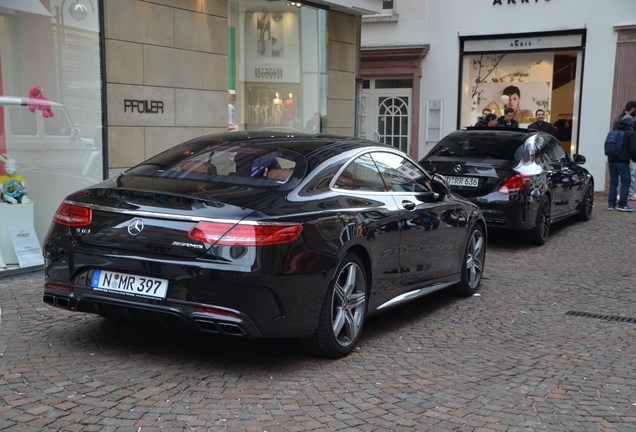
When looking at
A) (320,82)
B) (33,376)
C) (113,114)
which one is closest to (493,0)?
(320,82)

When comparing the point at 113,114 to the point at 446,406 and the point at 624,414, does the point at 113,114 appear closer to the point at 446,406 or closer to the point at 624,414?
the point at 446,406

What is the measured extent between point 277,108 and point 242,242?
9142 millimetres

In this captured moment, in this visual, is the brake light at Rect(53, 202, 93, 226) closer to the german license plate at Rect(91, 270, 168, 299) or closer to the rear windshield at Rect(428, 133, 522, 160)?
the german license plate at Rect(91, 270, 168, 299)

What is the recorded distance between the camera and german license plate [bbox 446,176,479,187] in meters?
10.3

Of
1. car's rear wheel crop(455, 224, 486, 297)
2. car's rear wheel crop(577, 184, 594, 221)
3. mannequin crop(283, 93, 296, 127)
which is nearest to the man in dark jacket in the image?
car's rear wheel crop(577, 184, 594, 221)

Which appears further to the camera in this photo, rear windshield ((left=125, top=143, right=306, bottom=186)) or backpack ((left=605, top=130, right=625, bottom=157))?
backpack ((left=605, top=130, right=625, bottom=157))

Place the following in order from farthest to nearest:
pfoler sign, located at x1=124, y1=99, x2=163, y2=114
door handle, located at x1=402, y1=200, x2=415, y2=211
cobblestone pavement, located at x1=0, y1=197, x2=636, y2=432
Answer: pfoler sign, located at x1=124, y1=99, x2=163, y2=114
door handle, located at x1=402, y1=200, x2=415, y2=211
cobblestone pavement, located at x1=0, y1=197, x2=636, y2=432

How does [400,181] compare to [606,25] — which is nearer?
[400,181]

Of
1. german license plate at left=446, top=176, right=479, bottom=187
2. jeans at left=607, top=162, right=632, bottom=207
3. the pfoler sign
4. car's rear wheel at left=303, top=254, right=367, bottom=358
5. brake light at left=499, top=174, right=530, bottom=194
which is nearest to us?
car's rear wheel at left=303, top=254, right=367, bottom=358

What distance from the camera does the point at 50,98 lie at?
28.3 ft

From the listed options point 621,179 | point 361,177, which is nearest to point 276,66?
point 621,179

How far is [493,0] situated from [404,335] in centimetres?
1540

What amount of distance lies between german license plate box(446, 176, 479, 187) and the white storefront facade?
9.31 m

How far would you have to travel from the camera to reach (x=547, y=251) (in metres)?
10.5
